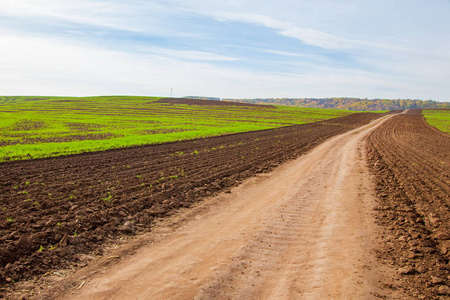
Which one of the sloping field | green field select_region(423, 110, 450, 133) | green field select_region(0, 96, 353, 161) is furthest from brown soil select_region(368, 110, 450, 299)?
green field select_region(423, 110, 450, 133)

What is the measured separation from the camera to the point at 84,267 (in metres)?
6.14

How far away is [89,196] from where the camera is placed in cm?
1055

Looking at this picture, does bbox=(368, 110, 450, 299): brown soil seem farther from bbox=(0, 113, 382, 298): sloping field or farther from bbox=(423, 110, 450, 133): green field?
bbox=(423, 110, 450, 133): green field

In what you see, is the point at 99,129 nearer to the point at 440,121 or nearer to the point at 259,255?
the point at 259,255

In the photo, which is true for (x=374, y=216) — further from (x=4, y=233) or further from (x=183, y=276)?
(x=4, y=233)

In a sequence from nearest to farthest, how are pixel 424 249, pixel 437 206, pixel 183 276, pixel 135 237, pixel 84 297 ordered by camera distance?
pixel 84 297
pixel 183 276
pixel 424 249
pixel 135 237
pixel 437 206

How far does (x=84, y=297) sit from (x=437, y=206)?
10.1 m

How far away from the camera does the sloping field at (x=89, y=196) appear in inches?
263

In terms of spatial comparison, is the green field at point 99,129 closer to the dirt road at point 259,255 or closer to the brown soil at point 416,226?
the dirt road at point 259,255

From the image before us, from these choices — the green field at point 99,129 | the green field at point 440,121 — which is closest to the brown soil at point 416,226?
the green field at point 99,129

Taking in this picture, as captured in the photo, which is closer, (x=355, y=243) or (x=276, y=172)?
(x=355, y=243)

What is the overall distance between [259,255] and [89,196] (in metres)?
6.50

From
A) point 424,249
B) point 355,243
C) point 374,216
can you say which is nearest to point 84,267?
point 355,243

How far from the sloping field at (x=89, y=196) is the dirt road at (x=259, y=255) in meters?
1.18
